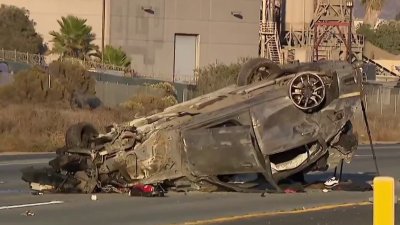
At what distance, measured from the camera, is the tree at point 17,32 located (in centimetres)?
5175

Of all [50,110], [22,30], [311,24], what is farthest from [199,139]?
[311,24]

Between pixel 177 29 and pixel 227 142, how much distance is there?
41.8m

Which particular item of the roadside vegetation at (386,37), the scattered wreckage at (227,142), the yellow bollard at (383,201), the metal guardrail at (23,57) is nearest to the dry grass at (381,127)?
the metal guardrail at (23,57)

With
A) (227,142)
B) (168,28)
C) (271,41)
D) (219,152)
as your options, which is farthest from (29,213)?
(271,41)

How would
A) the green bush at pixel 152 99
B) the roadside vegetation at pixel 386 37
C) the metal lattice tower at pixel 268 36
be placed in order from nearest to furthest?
the green bush at pixel 152 99
the metal lattice tower at pixel 268 36
the roadside vegetation at pixel 386 37

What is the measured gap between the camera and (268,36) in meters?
64.3

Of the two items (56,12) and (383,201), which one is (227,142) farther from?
(56,12)

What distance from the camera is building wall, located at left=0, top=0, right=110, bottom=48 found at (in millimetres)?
54062

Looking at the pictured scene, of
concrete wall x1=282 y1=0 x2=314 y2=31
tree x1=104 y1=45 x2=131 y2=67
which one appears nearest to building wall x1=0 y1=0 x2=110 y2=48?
tree x1=104 y1=45 x2=131 y2=67

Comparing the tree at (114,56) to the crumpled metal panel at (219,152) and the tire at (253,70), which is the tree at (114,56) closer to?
the tire at (253,70)

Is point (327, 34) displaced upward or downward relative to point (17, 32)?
upward

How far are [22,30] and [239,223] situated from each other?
42.5 metres

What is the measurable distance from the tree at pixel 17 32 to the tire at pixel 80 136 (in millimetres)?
37535

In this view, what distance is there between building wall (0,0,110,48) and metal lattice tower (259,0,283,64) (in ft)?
43.7
